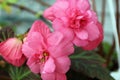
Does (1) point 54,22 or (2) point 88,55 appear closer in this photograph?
(1) point 54,22

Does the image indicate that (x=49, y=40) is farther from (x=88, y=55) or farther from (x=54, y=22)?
(x=88, y=55)

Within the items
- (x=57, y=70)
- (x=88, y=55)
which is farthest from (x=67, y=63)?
(x=88, y=55)

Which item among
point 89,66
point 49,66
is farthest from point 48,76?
point 89,66

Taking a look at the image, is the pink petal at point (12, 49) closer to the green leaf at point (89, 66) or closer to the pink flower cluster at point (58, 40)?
the pink flower cluster at point (58, 40)

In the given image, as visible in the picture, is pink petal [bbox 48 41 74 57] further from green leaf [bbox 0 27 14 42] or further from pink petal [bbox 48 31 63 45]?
green leaf [bbox 0 27 14 42]

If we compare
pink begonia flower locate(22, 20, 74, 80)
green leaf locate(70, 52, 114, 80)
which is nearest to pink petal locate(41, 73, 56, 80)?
pink begonia flower locate(22, 20, 74, 80)

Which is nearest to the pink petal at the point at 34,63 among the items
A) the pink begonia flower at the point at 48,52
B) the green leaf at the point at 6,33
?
the pink begonia flower at the point at 48,52

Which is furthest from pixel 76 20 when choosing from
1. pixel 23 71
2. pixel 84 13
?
pixel 23 71
